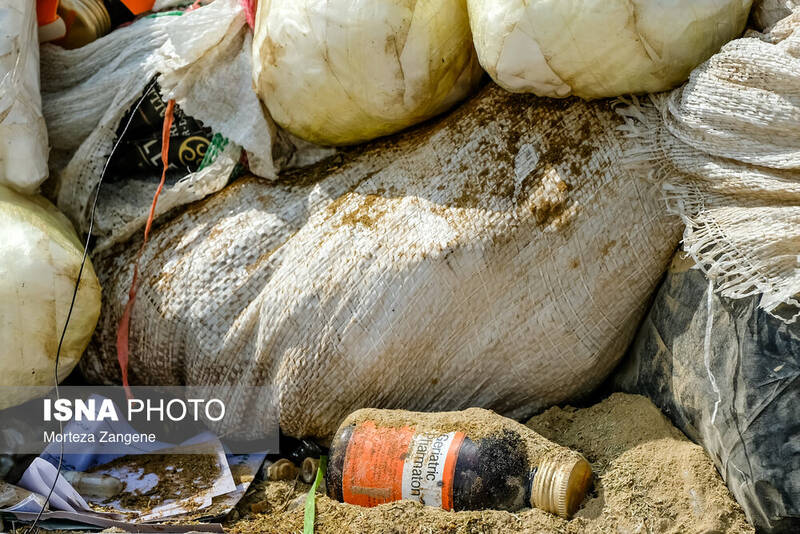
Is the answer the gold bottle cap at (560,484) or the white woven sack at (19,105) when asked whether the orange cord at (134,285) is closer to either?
the white woven sack at (19,105)

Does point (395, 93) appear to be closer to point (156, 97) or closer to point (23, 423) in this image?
point (156, 97)

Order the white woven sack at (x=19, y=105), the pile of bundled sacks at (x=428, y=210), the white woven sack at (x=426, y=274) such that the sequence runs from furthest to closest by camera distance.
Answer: the white woven sack at (x=19, y=105) < the white woven sack at (x=426, y=274) < the pile of bundled sacks at (x=428, y=210)

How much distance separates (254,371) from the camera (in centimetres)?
191

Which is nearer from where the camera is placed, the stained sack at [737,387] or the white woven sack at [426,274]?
the stained sack at [737,387]

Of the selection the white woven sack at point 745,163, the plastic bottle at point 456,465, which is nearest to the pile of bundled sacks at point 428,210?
the white woven sack at point 745,163

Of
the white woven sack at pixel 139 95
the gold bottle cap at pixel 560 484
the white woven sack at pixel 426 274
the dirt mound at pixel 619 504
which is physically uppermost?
the white woven sack at pixel 139 95

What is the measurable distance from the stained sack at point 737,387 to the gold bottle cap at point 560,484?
26 cm

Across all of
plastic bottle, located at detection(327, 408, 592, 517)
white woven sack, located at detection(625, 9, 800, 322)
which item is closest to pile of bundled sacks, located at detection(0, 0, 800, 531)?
white woven sack, located at detection(625, 9, 800, 322)

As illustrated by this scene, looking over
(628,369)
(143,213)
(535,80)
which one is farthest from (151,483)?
(535,80)

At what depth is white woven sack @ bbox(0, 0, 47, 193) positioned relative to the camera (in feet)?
6.23

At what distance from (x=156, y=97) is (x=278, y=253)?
0.52 metres

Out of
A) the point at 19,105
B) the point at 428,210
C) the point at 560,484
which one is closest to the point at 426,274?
the point at 428,210

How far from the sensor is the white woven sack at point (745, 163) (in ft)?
4.79

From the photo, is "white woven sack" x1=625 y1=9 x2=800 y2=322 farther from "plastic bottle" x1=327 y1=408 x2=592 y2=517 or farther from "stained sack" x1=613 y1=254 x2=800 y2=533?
"plastic bottle" x1=327 y1=408 x2=592 y2=517
